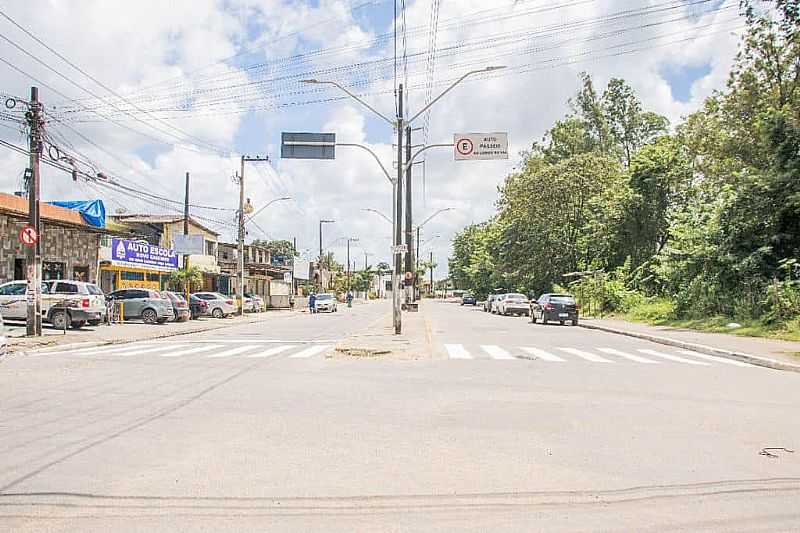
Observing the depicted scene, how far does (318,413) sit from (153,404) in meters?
2.46

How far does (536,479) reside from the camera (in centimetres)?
661

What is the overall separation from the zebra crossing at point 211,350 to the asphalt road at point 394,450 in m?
3.57

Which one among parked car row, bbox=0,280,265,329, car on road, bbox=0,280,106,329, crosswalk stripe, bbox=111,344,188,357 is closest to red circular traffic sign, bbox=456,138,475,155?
crosswalk stripe, bbox=111,344,188,357

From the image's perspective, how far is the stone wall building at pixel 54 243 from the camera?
103 feet

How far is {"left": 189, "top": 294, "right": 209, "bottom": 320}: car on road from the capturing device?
45506 mm

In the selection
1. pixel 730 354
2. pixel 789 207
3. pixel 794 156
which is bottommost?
pixel 730 354

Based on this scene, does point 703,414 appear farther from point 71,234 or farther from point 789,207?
point 71,234

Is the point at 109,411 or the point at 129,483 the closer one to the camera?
the point at 129,483

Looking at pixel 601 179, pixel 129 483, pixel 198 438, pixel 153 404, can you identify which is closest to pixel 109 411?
pixel 153 404

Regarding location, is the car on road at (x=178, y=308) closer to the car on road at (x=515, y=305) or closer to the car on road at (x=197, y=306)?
the car on road at (x=197, y=306)

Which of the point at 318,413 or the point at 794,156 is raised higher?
the point at 794,156

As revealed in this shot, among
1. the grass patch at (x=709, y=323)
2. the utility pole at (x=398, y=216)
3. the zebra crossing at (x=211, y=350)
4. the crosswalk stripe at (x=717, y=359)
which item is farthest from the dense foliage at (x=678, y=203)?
the zebra crossing at (x=211, y=350)

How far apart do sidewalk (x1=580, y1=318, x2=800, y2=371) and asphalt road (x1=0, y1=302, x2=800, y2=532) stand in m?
3.30

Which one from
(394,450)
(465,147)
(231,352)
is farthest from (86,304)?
(394,450)
